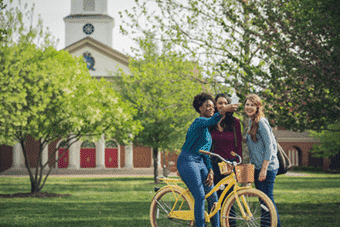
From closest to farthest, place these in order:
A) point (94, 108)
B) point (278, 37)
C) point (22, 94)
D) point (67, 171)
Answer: point (278, 37)
point (22, 94)
point (94, 108)
point (67, 171)

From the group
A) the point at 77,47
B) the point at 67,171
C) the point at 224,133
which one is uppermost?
the point at 77,47

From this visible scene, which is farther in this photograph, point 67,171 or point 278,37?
point 67,171

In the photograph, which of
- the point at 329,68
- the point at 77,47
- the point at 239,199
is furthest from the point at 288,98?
the point at 77,47

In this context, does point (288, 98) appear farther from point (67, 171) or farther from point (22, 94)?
point (67, 171)

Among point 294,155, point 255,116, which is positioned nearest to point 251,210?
point 255,116

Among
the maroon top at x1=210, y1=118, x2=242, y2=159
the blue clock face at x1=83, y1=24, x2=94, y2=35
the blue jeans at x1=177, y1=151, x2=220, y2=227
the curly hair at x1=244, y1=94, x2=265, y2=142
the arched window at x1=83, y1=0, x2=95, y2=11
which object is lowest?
the blue jeans at x1=177, y1=151, x2=220, y2=227

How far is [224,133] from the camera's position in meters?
5.52

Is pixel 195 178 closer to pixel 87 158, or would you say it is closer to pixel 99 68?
pixel 87 158

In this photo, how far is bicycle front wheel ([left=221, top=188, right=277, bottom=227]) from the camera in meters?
4.61

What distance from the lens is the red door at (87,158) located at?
43.1 m

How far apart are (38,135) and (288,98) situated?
32.2ft

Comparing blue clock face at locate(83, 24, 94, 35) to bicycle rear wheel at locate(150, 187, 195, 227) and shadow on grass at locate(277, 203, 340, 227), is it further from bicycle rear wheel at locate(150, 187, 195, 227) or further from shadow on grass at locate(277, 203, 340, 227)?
bicycle rear wheel at locate(150, 187, 195, 227)

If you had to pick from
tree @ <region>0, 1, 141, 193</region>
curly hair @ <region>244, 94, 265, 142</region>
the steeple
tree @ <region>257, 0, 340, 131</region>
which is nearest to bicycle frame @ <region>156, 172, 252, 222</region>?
curly hair @ <region>244, 94, 265, 142</region>

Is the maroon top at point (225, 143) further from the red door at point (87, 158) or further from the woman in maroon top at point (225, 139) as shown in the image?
the red door at point (87, 158)
